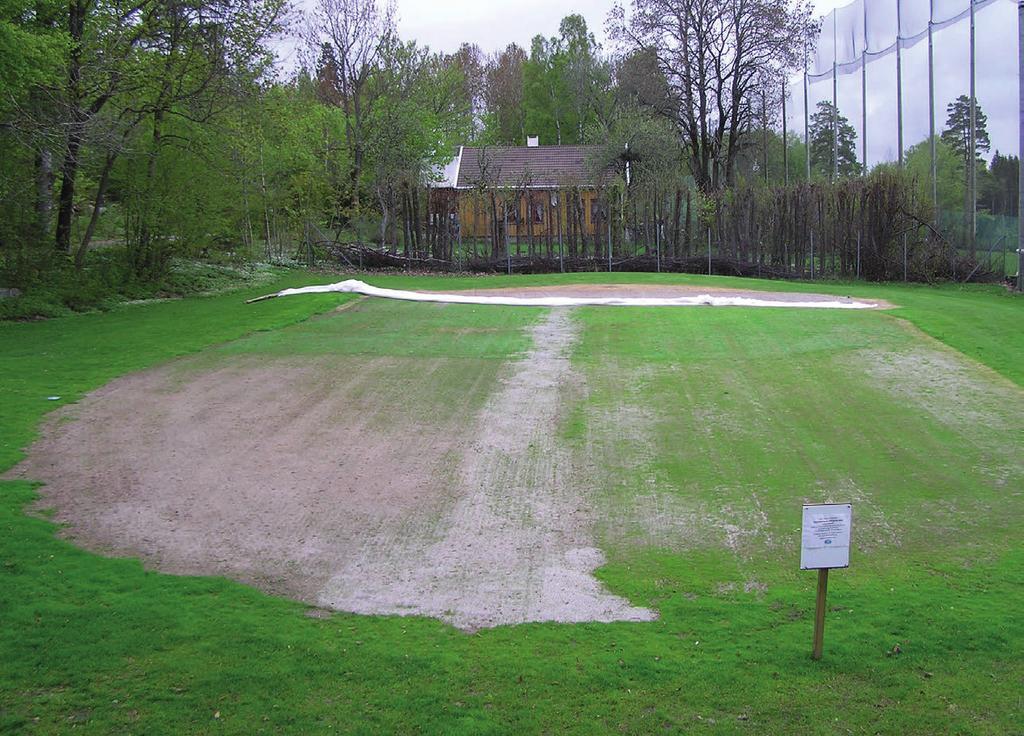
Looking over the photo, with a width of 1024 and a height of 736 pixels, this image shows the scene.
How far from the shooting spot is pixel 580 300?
62.1ft

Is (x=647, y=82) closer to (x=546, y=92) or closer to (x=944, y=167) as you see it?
(x=944, y=167)

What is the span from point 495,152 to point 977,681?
42.9 meters

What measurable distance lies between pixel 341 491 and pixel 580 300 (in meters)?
11.7

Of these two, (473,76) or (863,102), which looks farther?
(473,76)

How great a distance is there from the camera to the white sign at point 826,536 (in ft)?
15.0

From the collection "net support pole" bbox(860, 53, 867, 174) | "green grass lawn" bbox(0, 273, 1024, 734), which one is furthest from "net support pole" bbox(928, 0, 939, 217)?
"green grass lawn" bbox(0, 273, 1024, 734)

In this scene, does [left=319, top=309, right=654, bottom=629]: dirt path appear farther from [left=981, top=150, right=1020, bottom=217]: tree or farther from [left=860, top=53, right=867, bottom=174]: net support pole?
[left=860, top=53, right=867, bottom=174]: net support pole

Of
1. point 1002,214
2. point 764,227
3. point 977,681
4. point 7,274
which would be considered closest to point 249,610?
point 977,681

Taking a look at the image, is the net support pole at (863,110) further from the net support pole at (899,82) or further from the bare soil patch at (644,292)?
the bare soil patch at (644,292)

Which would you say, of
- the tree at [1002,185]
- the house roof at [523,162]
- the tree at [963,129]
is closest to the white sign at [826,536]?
the tree at [963,129]

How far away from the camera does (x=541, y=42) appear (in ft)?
211

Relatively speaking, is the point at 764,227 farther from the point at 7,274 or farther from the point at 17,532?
the point at 17,532

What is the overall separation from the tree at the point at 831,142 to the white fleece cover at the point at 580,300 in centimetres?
1767

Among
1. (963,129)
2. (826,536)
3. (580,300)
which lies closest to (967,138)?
(963,129)
